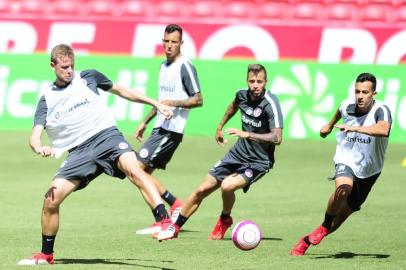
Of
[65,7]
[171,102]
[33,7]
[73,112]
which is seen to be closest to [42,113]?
[73,112]

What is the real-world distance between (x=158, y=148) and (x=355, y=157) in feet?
10.5

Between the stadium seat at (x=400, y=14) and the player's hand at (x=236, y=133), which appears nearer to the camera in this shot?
the player's hand at (x=236, y=133)

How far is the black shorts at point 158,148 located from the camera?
44.8 feet

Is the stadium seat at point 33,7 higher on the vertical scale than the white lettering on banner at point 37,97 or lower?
higher

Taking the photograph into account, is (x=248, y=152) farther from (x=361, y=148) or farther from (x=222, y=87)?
(x=222, y=87)

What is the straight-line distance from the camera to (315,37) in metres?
23.2

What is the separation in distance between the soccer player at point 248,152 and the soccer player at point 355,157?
960mm

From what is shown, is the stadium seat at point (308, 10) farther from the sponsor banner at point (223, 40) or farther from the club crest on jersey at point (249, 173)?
the club crest on jersey at point (249, 173)

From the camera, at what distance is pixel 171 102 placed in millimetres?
13156

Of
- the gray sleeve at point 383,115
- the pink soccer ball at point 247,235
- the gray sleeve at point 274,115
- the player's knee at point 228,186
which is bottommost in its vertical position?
the pink soccer ball at point 247,235

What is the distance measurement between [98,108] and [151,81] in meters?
11.8

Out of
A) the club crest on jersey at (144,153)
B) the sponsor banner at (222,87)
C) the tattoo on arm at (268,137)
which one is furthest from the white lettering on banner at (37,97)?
the tattoo on arm at (268,137)

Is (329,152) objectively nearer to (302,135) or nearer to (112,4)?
(302,135)

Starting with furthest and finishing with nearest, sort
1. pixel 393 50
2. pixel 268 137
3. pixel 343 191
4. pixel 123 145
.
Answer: pixel 393 50
pixel 268 137
pixel 343 191
pixel 123 145
